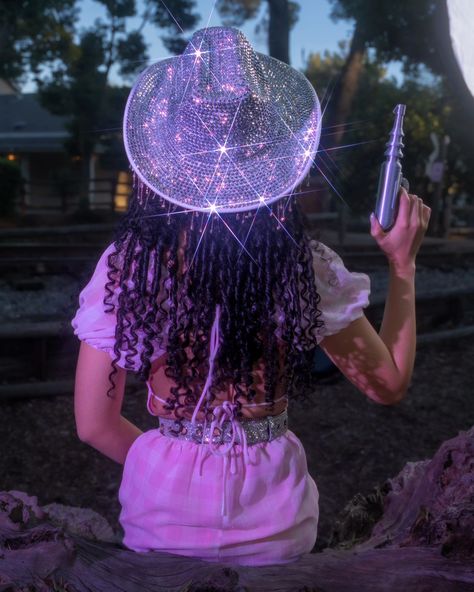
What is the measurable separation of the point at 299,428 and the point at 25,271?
5.81m

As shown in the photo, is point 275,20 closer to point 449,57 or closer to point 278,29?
point 278,29

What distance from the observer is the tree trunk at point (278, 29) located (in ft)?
34.8

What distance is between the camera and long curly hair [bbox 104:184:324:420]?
1.30m

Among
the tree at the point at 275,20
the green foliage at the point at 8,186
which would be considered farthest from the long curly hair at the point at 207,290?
the green foliage at the point at 8,186

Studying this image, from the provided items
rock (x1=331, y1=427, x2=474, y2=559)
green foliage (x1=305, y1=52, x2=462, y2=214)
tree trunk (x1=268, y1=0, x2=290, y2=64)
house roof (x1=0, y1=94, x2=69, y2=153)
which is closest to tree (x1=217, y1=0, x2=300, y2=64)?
tree trunk (x1=268, y1=0, x2=290, y2=64)

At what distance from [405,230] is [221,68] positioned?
0.47 m

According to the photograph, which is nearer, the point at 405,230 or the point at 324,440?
the point at 405,230

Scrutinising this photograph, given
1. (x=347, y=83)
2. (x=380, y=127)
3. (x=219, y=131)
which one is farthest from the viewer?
(x=380, y=127)

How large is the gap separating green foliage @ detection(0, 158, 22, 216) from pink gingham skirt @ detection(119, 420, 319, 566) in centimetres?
1963

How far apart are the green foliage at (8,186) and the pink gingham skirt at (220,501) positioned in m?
19.6

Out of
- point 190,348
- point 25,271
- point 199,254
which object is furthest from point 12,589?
point 25,271

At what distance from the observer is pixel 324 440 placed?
435 centimetres

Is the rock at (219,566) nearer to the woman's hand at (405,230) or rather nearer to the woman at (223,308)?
the woman at (223,308)

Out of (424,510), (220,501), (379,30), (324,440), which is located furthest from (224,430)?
(379,30)
